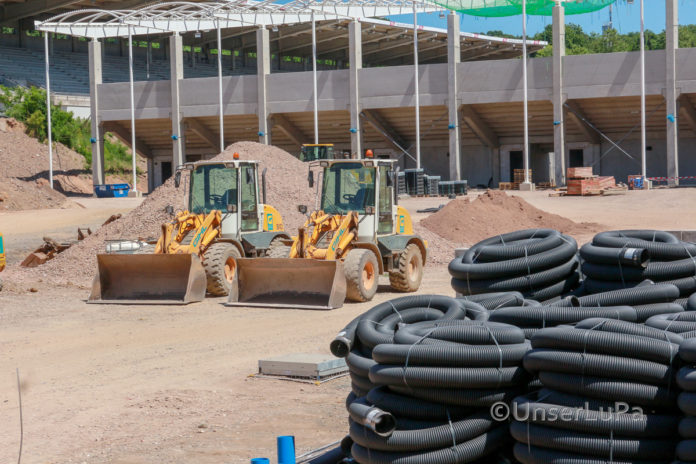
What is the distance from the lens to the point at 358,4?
54.7 m

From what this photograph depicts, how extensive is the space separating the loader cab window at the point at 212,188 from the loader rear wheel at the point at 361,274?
10.7ft

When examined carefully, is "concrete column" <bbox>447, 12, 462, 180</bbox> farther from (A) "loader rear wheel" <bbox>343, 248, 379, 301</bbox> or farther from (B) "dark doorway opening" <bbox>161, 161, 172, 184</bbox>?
(A) "loader rear wheel" <bbox>343, 248, 379, 301</bbox>

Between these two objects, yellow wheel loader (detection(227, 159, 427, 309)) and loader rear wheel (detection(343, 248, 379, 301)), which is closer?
yellow wheel loader (detection(227, 159, 427, 309))

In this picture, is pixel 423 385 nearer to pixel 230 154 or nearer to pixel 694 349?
pixel 694 349

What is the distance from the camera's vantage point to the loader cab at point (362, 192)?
18.2m

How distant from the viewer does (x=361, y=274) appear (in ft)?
56.9

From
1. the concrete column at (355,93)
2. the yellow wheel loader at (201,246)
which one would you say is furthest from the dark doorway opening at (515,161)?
the yellow wheel loader at (201,246)

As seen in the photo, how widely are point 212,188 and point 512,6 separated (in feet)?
110

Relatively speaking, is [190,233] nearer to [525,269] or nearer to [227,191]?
[227,191]

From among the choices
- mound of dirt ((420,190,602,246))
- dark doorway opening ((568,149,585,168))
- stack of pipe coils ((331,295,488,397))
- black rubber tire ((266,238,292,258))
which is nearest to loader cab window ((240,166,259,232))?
black rubber tire ((266,238,292,258))

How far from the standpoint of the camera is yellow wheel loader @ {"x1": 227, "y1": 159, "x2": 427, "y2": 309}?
17094 millimetres

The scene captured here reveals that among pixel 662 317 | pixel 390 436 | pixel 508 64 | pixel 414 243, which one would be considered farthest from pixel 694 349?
pixel 508 64

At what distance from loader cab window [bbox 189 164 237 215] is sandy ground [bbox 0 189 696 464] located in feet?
7.10

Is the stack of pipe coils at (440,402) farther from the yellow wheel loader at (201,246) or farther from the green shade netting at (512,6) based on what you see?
the green shade netting at (512,6)
